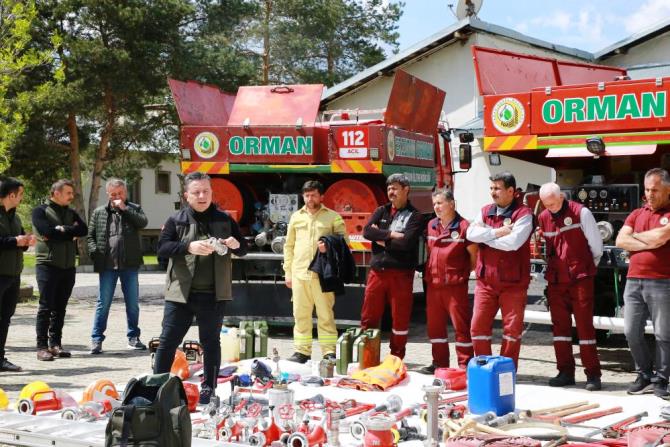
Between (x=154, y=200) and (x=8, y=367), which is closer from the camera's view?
(x=8, y=367)

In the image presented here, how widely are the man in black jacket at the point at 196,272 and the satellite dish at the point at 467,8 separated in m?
15.3

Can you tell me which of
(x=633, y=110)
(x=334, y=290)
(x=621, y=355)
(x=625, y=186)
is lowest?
(x=621, y=355)

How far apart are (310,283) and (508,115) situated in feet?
8.68

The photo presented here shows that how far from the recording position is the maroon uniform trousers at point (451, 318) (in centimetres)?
813

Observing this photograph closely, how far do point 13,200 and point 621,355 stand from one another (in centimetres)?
665

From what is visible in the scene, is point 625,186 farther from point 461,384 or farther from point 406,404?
point 406,404

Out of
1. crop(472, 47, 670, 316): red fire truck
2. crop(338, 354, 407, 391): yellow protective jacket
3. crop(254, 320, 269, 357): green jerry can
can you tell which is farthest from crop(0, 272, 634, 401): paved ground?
crop(338, 354, 407, 391): yellow protective jacket

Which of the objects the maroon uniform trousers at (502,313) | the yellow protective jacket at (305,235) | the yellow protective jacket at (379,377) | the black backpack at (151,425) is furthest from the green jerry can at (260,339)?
the black backpack at (151,425)

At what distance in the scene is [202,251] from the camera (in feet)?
21.0

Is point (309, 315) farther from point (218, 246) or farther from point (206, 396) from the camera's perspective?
point (218, 246)

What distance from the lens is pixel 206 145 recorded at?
10.9 m

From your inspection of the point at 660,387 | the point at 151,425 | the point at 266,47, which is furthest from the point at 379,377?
the point at 266,47

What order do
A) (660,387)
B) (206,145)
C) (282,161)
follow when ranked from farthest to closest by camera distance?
(206,145)
(282,161)
(660,387)

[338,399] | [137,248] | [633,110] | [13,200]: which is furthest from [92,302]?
[633,110]
